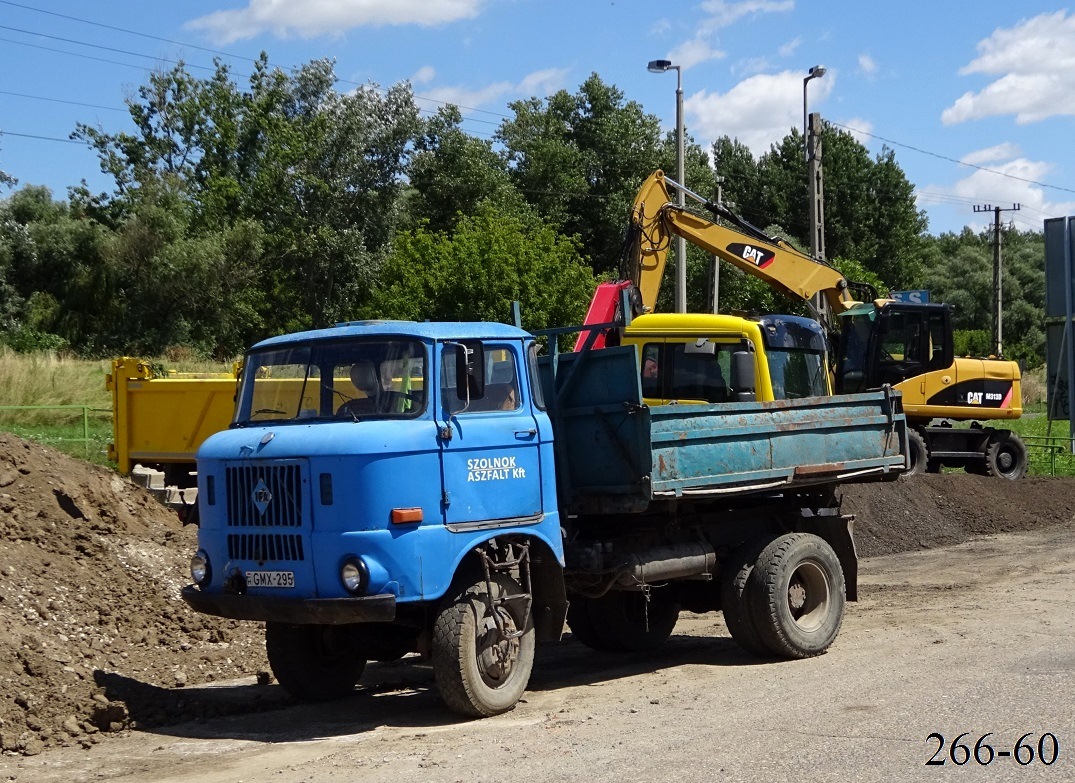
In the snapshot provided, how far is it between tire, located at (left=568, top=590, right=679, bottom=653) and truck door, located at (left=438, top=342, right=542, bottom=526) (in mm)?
2620

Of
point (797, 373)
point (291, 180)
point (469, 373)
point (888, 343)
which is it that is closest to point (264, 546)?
point (469, 373)

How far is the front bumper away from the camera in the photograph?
7.32m

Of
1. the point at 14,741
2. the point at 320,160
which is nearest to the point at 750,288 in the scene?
the point at 320,160

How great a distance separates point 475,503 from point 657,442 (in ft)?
5.29

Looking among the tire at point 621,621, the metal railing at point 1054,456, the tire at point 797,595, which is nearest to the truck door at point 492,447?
the tire at point 797,595

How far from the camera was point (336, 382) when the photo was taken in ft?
26.8

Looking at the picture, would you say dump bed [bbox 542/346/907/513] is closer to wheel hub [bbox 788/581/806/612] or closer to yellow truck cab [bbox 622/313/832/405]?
wheel hub [bbox 788/581/806/612]

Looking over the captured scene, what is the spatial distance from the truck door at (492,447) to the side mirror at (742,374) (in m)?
3.36

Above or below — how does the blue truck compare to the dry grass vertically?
below

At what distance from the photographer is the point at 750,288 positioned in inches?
1666

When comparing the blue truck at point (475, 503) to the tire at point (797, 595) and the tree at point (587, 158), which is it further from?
the tree at point (587, 158)

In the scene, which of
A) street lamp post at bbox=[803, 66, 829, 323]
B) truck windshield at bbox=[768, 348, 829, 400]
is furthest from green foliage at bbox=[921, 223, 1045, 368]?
truck windshield at bbox=[768, 348, 829, 400]

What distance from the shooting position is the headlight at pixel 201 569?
8141 millimetres

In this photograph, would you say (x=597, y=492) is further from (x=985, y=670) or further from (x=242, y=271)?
(x=242, y=271)
